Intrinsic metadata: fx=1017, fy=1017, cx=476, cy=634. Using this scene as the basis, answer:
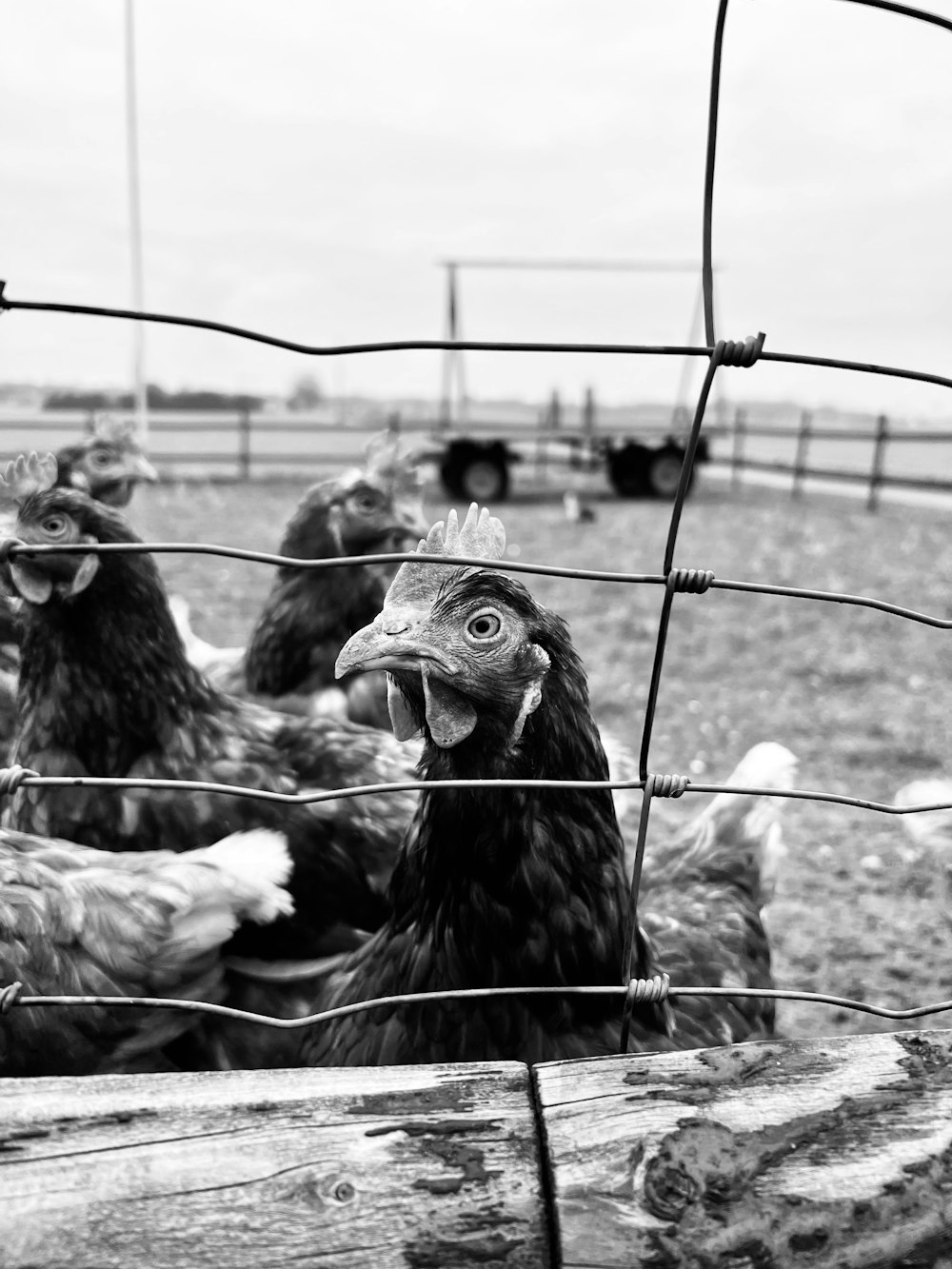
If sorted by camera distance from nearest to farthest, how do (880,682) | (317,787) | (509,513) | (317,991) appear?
(317,991) < (317,787) < (880,682) < (509,513)

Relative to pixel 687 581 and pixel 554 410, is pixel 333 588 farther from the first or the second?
pixel 554 410

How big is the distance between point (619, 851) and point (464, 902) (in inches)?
9.1

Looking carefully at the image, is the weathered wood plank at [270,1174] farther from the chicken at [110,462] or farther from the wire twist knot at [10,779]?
the chicken at [110,462]

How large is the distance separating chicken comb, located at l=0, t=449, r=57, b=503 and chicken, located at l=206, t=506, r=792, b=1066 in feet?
4.01

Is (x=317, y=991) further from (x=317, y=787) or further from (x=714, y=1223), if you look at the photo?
(x=714, y=1223)

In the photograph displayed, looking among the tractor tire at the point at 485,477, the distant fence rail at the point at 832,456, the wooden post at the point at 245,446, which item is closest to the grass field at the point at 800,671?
the tractor tire at the point at 485,477

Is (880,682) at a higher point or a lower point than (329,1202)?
lower

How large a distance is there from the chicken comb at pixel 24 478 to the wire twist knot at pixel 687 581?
5.53 ft

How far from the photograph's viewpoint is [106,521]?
2084mm

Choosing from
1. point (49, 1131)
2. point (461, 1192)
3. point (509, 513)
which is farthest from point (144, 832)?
point (509, 513)

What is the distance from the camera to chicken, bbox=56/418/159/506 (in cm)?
395

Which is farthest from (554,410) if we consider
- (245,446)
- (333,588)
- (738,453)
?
(333,588)

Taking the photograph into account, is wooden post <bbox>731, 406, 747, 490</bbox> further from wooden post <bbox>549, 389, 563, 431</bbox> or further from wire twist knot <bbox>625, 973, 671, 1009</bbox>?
wire twist knot <bbox>625, 973, 671, 1009</bbox>

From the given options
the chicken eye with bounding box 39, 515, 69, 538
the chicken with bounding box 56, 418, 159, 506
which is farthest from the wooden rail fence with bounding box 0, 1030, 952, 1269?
the chicken with bounding box 56, 418, 159, 506
